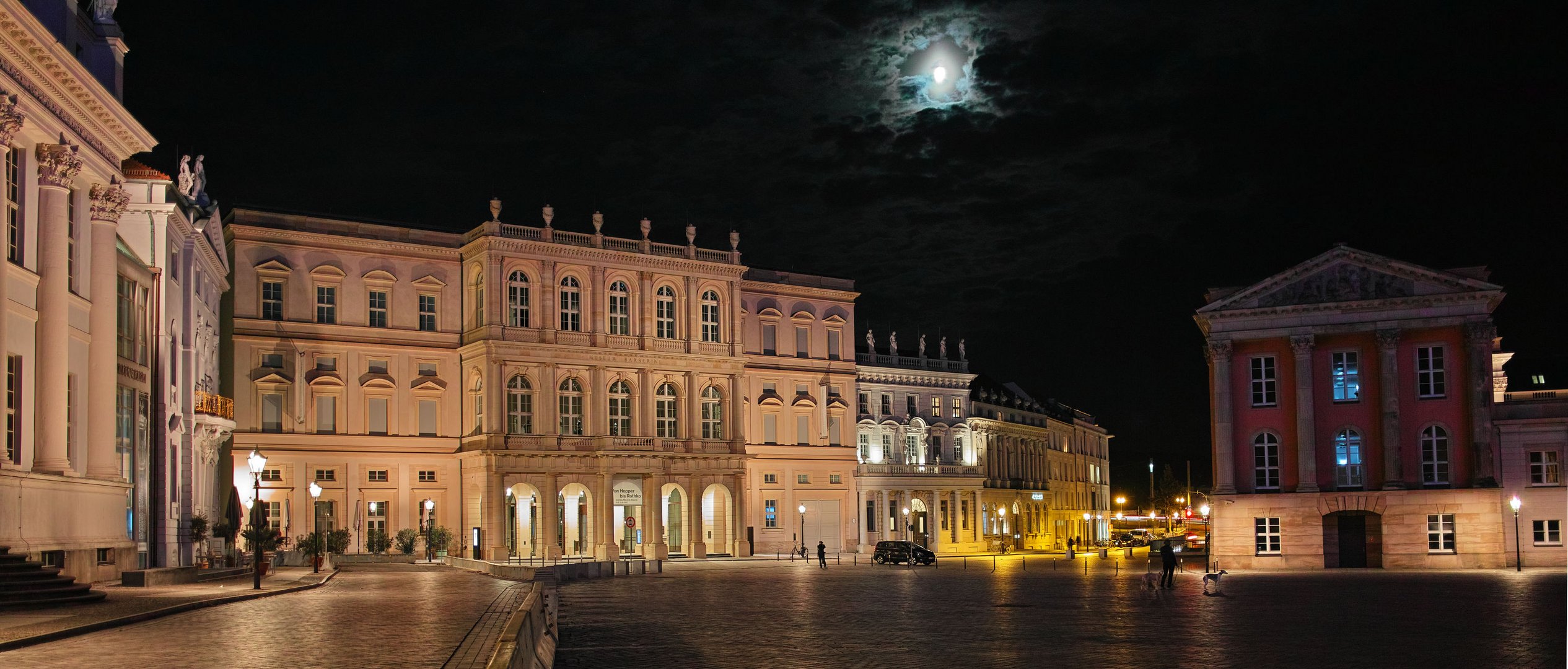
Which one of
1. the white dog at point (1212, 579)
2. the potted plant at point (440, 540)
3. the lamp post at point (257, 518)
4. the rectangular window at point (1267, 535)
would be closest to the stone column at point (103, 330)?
the lamp post at point (257, 518)

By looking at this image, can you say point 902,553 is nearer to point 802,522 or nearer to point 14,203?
point 802,522

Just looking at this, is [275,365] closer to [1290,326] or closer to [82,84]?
[82,84]

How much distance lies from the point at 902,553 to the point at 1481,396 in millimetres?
25019

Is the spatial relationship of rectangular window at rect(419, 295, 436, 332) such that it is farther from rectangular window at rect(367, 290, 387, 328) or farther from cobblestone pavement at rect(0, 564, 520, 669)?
cobblestone pavement at rect(0, 564, 520, 669)

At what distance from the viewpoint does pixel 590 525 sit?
77938mm

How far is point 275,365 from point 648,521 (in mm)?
20230

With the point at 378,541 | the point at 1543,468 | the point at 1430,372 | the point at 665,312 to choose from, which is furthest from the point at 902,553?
the point at 1543,468

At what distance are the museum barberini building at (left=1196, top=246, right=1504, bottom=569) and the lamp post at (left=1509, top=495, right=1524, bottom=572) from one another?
635 mm

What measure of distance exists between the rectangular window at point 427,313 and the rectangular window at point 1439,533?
47.0m

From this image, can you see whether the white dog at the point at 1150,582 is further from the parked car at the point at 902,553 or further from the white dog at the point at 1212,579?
the parked car at the point at 902,553

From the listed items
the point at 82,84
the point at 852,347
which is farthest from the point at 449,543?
the point at 82,84

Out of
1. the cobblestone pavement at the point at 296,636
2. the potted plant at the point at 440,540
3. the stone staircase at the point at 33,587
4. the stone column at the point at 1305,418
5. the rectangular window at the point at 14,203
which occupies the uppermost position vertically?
the rectangular window at the point at 14,203

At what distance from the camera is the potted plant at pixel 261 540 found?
35.1 m

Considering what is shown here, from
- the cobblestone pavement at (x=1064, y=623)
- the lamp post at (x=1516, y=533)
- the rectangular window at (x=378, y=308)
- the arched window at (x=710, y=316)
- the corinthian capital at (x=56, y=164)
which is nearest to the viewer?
the cobblestone pavement at (x=1064, y=623)
